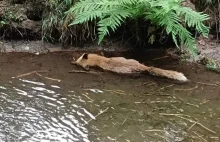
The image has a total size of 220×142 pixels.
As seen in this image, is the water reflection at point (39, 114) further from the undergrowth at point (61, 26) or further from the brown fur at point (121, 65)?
the undergrowth at point (61, 26)

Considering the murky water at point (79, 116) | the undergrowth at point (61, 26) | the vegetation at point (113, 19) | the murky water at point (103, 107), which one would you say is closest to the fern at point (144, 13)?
the vegetation at point (113, 19)

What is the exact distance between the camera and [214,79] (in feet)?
18.8

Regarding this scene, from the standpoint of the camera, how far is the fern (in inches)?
229

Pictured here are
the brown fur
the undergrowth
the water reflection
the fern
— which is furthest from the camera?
the undergrowth

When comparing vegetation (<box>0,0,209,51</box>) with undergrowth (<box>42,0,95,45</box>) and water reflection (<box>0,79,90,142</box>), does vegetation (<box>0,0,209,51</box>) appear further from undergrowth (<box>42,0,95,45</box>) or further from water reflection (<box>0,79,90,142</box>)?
water reflection (<box>0,79,90,142</box>)

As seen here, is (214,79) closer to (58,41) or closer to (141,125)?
(141,125)

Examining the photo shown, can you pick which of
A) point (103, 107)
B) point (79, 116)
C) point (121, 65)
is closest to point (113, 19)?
point (121, 65)

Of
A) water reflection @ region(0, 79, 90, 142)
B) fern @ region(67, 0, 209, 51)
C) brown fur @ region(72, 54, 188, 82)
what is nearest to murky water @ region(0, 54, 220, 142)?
water reflection @ region(0, 79, 90, 142)

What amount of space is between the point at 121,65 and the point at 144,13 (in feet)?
3.19

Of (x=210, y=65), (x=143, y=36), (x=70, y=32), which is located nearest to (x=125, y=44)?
(x=143, y=36)

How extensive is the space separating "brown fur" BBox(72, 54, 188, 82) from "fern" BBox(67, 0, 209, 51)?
0.37 meters

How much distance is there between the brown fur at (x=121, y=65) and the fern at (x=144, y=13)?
0.37 m

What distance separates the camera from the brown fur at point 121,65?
5.62 m

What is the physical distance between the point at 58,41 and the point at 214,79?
252 centimetres
